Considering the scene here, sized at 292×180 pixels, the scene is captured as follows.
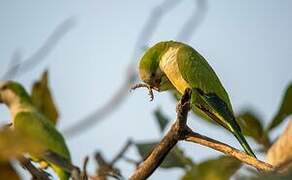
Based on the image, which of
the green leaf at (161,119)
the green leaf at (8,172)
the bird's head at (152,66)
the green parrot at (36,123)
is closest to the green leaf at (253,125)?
the bird's head at (152,66)

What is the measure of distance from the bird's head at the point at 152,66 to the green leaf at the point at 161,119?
40 cm

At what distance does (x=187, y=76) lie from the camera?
2.21 meters

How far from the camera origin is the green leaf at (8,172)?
0.61 meters

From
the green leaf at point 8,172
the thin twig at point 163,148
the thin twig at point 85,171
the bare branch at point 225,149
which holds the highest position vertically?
the green leaf at point 8,172

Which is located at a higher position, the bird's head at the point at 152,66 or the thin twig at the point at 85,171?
the thin twig at the point at 85,171

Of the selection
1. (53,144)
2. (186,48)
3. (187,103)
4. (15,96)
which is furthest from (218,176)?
(15,96)

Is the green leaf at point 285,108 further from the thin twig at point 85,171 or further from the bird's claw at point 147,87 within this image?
the thin twig at point 85,171

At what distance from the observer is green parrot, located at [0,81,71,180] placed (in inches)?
117

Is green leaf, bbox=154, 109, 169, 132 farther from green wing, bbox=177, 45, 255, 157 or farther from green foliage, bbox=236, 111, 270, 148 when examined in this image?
green foliage, bbox=236, 111, 270, 148

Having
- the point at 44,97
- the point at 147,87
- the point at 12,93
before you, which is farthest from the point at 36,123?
the point at 147,87

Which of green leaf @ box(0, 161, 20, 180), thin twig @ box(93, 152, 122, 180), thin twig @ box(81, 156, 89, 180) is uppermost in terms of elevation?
green leaf @ box(0, 161, 20, 180)

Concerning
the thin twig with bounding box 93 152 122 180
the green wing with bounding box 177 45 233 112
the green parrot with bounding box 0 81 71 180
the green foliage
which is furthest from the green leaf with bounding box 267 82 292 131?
the green parrot with bounding box 0 81 71 180

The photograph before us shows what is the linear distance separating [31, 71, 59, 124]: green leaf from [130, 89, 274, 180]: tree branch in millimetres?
1152

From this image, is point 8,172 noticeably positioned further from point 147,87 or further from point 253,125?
point 147,87
